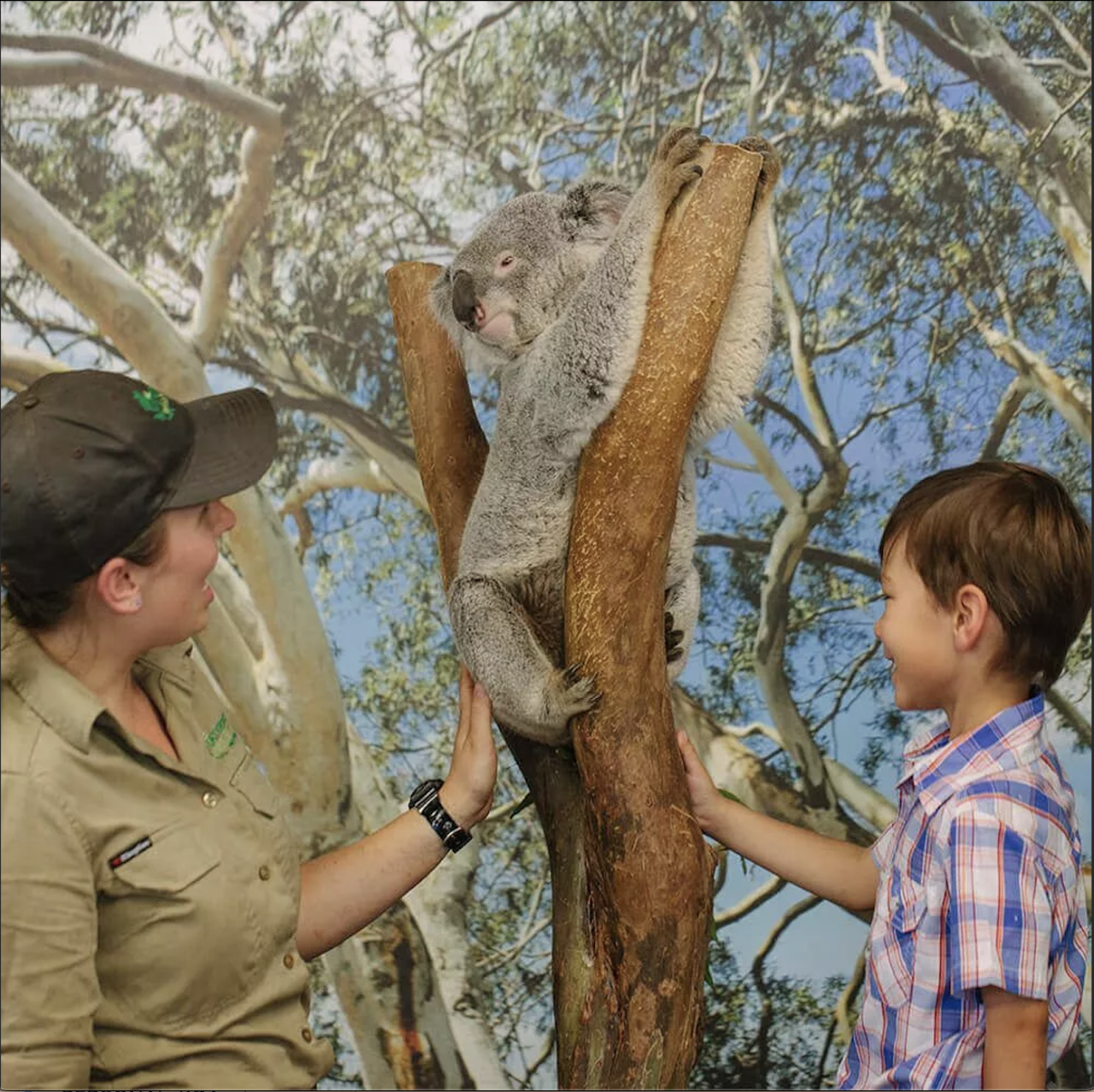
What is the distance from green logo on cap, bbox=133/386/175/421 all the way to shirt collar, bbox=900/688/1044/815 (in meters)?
0.97

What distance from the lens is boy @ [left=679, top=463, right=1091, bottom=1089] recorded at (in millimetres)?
1294

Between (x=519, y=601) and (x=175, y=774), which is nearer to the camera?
Result: (x=175, y=774)

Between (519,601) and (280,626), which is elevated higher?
(280,626)

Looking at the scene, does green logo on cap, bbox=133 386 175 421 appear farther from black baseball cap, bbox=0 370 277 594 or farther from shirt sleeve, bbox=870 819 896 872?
shirt sleeve, bbox=870 819 896 872

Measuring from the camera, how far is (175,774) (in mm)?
1314

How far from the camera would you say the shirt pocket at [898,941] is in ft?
4.57

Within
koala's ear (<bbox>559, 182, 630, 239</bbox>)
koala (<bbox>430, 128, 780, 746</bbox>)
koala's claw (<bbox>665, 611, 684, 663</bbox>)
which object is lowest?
koala's claw (<bbox>665, 611, 684, 663</bbox>)

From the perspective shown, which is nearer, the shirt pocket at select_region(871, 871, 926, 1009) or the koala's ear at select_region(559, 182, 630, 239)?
the shirt pocket at select_region(871, 871, 926, 1009)

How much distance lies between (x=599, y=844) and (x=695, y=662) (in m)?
2.50

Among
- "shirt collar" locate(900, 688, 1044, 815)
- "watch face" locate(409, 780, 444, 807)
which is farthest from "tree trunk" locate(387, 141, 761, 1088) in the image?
"shirt collar" locate(900, 688, 1044, 815)

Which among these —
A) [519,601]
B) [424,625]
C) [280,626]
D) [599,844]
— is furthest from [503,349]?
[280,626]

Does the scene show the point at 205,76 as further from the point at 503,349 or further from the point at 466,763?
the point at 466,763

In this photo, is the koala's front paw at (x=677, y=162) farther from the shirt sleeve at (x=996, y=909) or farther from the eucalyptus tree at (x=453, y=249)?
the eucalyptus tree at (x=453, y=249)

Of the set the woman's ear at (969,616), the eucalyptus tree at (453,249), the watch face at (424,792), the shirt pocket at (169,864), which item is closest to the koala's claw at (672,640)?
the watch face at (424,792)
